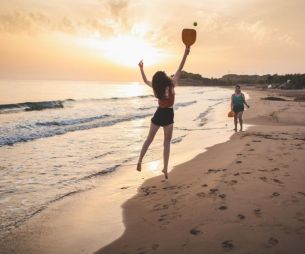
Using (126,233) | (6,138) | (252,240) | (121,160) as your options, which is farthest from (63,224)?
(6,138)

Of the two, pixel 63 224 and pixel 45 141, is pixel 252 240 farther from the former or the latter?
pixel 45 141

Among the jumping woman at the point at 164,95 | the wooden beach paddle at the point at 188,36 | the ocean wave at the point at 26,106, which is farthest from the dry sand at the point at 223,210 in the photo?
the ocean wave at the point at 26,106

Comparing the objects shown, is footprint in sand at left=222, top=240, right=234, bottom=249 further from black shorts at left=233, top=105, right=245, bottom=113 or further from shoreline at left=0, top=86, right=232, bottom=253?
black shorts at left=233, top=105, right=245, bottom=113

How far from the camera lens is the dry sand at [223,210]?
338cm

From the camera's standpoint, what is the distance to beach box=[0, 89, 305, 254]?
3453mm

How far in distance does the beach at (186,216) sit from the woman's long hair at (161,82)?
5.88 feet

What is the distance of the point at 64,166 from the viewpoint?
7977mm

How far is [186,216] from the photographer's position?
13.8ft

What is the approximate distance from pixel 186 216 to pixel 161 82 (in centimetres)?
241

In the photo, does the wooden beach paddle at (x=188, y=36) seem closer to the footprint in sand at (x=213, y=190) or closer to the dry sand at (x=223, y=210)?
the dry sand at (x=223, y=210)

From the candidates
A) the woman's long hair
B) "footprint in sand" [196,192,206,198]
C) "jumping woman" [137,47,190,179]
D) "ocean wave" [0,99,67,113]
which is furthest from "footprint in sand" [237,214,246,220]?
"ocean wave" [0,99,67,113]

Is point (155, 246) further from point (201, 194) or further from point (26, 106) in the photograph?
point (26, 106)

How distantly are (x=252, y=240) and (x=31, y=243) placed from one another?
8.98 ft

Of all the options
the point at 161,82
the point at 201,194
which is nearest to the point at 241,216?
the point at 201,194
